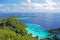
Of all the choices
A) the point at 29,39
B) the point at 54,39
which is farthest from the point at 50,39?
the point at 29,39

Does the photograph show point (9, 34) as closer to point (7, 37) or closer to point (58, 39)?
point (7, 37)

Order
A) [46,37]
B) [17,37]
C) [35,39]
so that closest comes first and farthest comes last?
1. [17,37]
2. [35,39]
3. [46,37]

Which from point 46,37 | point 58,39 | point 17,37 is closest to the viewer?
point 17,37

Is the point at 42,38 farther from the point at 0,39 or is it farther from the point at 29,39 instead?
the point at 0,39

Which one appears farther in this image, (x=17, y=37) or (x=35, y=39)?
(x=35, y=39)

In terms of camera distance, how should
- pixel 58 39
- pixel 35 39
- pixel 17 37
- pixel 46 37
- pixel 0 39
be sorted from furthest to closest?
pixel 46 37 → pixel 58 39 → pixel 35 39 → pixel 17 37 → pixel 0 39

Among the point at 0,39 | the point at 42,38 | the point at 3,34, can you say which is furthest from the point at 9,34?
the point at 42,38

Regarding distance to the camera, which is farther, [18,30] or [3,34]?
[18,30]

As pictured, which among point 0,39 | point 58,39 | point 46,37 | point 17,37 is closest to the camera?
point 0,39

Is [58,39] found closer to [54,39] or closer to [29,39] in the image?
[54,39]
